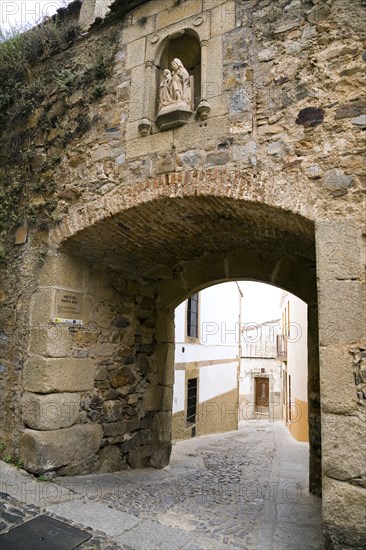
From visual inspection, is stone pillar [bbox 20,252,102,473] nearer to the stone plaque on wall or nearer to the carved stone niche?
the stone plaque on wall

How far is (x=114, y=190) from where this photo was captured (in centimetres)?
321

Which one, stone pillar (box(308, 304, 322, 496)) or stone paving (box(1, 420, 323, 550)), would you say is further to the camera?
stone pillar (box(308, 304, 322, 496))

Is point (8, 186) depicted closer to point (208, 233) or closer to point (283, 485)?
point (208, 233)

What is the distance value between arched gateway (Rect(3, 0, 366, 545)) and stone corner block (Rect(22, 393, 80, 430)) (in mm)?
14

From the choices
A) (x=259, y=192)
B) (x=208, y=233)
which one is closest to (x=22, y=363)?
(x=208, y=233)

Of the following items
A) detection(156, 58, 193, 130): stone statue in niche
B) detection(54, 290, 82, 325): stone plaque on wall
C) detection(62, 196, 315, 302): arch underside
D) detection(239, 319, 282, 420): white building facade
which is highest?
detection(156, 58, 193, 130): stone statue in niche

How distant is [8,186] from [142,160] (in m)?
1.61

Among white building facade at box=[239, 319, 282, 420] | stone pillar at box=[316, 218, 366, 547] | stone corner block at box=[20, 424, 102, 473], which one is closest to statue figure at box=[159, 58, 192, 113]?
stone pillar at box=[316, 218, 366, 547]

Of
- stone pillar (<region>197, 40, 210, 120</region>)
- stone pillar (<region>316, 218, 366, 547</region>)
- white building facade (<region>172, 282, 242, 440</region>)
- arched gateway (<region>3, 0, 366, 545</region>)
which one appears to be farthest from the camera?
white building facade (<region>172, 282, 242, 440</region>)

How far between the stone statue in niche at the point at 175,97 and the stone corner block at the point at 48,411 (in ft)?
7.71

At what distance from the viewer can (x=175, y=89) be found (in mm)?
3062

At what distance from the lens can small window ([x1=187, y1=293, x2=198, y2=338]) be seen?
877cm

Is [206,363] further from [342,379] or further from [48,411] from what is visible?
[342,379]

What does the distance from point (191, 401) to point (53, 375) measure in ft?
19.2
